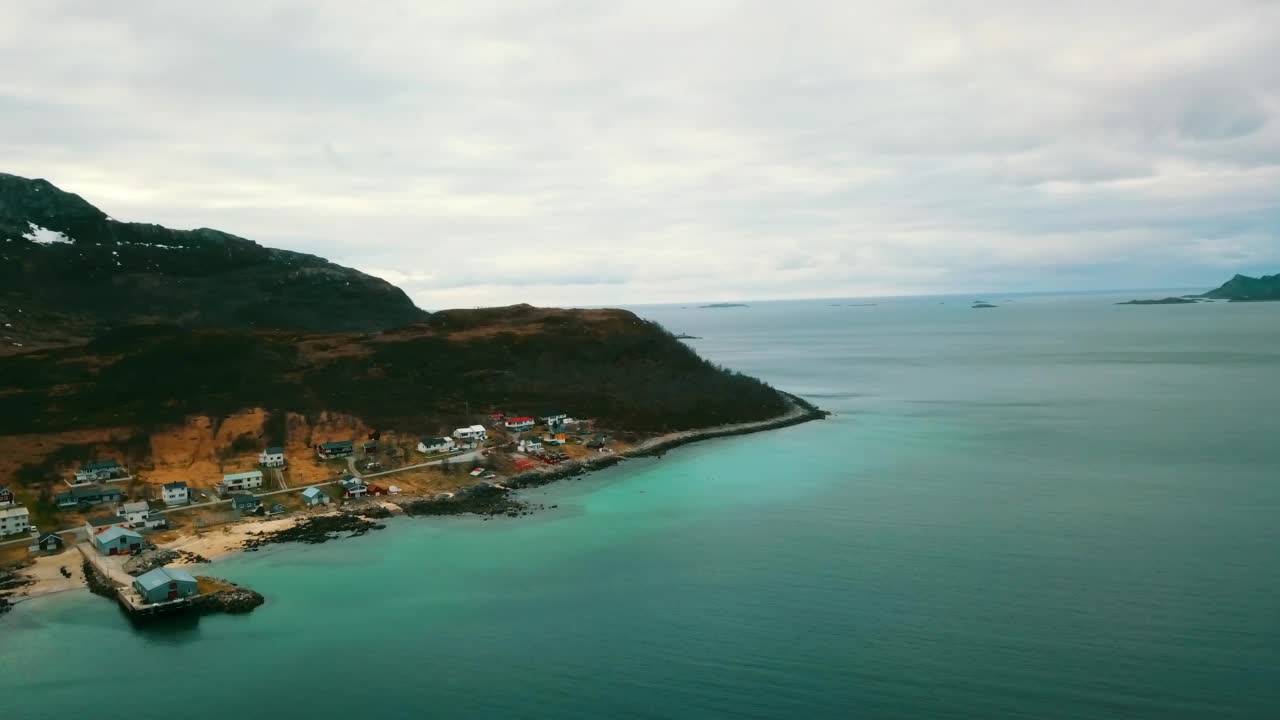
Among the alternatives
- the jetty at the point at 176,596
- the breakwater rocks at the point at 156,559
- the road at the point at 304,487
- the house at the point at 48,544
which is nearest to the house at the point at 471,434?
the road at the point at 304,487

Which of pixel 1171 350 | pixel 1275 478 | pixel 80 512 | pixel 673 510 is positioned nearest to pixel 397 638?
pixel 673 510

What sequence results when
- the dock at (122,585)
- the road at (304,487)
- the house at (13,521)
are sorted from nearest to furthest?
1. the dock at (122,585)
2. the house at (13,521)
3. the road at (304,487)

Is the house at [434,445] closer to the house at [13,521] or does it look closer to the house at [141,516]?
the house at [141,516]

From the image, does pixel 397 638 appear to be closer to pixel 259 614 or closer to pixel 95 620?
pixel 259 614

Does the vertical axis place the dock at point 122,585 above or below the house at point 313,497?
below

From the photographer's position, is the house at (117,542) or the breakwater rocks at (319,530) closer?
the house at (117,542)

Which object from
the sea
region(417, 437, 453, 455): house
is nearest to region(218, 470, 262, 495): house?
the sea

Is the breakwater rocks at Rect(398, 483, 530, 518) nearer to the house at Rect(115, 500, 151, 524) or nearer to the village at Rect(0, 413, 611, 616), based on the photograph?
the village at Rect(0, 413, 611, 616)
